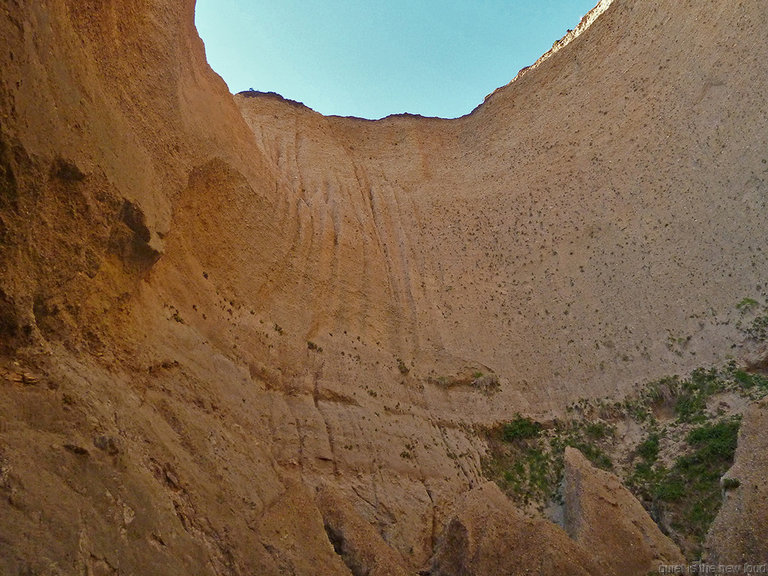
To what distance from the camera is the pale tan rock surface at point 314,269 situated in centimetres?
610

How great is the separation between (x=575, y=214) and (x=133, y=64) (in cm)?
1199

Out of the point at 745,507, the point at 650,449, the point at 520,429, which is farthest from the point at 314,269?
the point at 745,507

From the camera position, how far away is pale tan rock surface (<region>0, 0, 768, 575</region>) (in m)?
6.10

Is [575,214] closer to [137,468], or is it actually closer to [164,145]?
[164,145]

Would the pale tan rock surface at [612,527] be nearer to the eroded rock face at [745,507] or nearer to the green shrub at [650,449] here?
the eroded rock face at [745,507]

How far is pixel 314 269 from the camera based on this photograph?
44.8 feet

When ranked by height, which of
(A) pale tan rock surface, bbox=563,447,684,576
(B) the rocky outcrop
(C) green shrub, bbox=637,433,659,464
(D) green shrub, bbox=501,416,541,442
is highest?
(C) green shrub, bbox=637,433,659,464

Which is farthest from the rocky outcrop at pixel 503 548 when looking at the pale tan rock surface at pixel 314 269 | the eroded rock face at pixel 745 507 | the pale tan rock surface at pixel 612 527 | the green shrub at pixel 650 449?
the green shrub at pixel 650 449

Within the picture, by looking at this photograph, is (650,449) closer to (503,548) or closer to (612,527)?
(612,527)

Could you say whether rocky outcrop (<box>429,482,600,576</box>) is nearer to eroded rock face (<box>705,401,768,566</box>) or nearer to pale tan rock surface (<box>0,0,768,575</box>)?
pale tan rock surface (<box>0,0,768,575</box>)

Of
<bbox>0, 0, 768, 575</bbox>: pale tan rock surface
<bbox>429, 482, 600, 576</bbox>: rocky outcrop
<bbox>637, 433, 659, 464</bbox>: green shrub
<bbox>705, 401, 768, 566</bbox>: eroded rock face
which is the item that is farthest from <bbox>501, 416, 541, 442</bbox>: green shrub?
<bbox>705, 401, 768, 566</bbox>: eroded rock face

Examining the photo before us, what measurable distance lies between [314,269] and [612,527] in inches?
310

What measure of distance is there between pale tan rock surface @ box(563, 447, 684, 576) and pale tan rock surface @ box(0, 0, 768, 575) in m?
Answer: 1.97

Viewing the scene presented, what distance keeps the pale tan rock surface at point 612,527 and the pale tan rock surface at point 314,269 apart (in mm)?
1974
